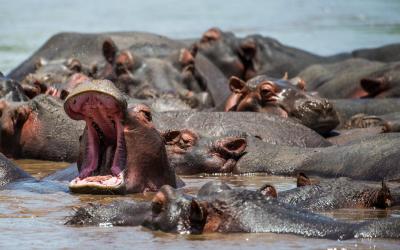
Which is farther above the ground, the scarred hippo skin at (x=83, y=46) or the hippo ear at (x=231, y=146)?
the scarred hippo skin at (x=83, y=46)

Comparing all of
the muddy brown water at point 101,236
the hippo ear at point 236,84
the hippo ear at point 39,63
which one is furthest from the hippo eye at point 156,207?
the hippo ear at point 39,63

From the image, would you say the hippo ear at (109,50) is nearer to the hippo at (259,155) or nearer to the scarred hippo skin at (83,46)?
the scarred hippo skin at (83,46)

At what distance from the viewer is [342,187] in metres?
8.35

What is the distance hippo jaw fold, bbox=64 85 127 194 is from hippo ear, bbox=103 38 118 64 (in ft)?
20.5

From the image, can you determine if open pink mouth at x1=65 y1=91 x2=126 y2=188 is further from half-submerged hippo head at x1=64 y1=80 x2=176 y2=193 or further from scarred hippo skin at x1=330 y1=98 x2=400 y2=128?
scarred hippo skin at x1=330 y1=98 x2=400 y2=128

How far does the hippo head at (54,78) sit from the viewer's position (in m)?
13.5

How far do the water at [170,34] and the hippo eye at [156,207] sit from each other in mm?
120

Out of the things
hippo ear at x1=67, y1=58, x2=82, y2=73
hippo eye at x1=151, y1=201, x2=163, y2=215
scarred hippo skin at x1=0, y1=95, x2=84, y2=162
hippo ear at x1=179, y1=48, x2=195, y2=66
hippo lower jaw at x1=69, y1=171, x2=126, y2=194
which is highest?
hippo ear at x1=179, y1=48, x2=195, y2=66

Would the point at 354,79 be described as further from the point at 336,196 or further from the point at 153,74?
the point at 336,196

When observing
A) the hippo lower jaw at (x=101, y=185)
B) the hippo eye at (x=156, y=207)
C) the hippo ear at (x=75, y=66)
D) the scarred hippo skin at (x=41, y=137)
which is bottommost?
the scarred hippo skin at (x=41, y=137)

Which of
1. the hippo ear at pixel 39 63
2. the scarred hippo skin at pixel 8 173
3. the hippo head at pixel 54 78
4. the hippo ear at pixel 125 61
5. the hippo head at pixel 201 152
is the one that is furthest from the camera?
the hippo ear at pixel 39 63

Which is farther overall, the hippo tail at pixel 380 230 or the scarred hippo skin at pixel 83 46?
the scarred hippo skin at pixel 83 46

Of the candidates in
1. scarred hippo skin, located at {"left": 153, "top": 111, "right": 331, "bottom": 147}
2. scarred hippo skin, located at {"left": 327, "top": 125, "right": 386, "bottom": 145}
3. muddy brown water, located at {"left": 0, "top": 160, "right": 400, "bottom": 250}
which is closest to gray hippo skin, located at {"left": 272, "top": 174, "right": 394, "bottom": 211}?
muddy brown water, located at {"left": 0, "top": 160, "right": 400, "bottom": 250}

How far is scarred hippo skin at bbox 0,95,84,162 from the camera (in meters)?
12.0
